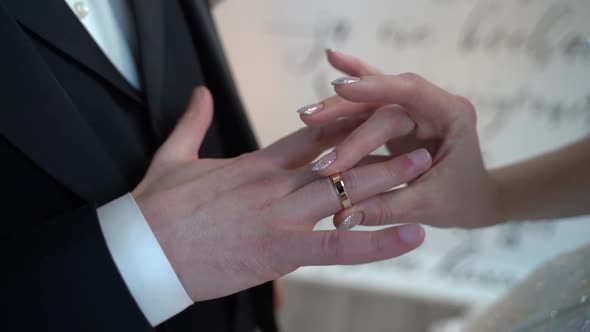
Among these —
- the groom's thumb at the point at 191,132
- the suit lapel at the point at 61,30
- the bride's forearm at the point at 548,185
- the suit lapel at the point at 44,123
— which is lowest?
the bride's forearm at the point at 548,185

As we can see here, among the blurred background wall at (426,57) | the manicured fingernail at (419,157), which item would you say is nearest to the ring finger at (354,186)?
the manicured fingernail at (419,157)

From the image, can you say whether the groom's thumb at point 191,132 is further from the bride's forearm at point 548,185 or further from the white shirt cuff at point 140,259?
the bride's forearm at point 548,185

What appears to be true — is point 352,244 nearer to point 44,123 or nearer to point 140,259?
point 140,259

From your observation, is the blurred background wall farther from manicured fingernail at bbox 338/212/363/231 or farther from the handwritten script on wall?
manicured fingernail at bbox 338/212/363/231

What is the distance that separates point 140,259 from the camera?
39 cm

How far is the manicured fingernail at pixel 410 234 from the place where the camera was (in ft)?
1.28

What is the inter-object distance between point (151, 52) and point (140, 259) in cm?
24

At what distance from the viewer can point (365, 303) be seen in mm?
1469

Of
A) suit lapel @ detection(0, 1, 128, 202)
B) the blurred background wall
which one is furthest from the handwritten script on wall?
suit lapel @ detection(0, 1, 128, 202)

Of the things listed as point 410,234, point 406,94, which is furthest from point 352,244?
point 406,94

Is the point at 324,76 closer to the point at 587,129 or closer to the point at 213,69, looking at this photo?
the point at 213,69

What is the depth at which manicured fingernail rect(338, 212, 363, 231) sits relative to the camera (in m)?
0.44

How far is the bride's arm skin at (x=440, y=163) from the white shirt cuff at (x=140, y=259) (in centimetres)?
17

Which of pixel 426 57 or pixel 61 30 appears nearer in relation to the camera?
pixel 61 30
